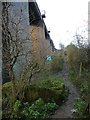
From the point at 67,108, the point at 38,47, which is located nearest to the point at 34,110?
the point at 67,108

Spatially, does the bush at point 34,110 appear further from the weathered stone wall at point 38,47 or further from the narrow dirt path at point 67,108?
the weathered stone wall at point 38,47

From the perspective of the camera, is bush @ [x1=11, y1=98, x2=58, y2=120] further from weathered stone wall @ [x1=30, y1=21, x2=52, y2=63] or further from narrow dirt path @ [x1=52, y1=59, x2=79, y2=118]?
weathered stone wall @ [x1=30, y1=21, x2=52, y2=63]

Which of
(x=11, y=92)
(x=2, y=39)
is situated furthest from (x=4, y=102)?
(x=2, y=39)

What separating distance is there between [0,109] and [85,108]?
2549mm

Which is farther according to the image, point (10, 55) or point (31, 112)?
point (10, 55)

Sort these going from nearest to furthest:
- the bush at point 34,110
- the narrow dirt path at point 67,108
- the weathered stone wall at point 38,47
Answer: the bush at point 34,110 < the narrow dirt path at point 67,108 < the weathered stone wall at point 38,47

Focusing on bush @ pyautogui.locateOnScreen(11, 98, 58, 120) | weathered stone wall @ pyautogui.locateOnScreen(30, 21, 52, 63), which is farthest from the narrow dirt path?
weathered stone wall @ pyautogui.locateOnScreen(30, 21, 52, 63)

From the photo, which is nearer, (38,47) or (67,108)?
(67,108)

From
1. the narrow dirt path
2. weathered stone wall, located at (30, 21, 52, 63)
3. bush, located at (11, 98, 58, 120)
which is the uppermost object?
weathered stone wall, located at (30, 21, 52, 63)

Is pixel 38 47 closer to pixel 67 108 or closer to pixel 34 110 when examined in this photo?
pixel 67 108

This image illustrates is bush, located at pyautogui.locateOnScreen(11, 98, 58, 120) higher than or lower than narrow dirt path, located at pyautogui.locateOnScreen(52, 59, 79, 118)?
higher

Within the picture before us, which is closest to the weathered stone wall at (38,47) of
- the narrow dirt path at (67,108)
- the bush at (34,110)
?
the narrow dirt path at (67,108)

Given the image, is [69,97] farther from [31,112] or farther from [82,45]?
[82,45]

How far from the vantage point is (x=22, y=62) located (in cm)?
1290
